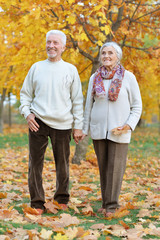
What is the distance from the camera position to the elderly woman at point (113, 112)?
11.3ft

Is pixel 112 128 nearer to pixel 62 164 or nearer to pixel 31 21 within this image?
pixel 62 164

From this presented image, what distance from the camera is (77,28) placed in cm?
637

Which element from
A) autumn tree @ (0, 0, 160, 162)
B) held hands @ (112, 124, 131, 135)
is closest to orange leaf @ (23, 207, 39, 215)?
held hands @ (112, 124, 131, 135)

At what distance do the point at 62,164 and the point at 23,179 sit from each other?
2.18 m

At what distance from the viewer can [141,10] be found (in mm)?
7293

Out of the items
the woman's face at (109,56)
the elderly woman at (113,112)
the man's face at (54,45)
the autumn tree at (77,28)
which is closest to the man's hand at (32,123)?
the elderly woman at (113,112)

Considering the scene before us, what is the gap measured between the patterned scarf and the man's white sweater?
0.84ft

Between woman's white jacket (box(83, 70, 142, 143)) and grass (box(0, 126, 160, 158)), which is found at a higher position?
woman's white jacket (box(83, 70, 142, 143))

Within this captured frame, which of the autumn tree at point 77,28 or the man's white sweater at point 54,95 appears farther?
the autumn tree at point 77,28

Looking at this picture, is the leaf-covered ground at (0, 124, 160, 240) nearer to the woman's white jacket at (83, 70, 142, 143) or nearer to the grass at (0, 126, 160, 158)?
the woman's white jacket at (83, 70, 142, 143)

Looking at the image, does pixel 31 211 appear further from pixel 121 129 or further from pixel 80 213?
pixel 121 129

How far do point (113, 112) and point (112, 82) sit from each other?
33 cm

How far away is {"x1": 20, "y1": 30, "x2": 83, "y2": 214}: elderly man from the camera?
342cm

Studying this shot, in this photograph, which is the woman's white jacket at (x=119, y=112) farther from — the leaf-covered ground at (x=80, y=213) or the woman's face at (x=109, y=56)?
the leaf-covered ground at (x=80, y=213)
